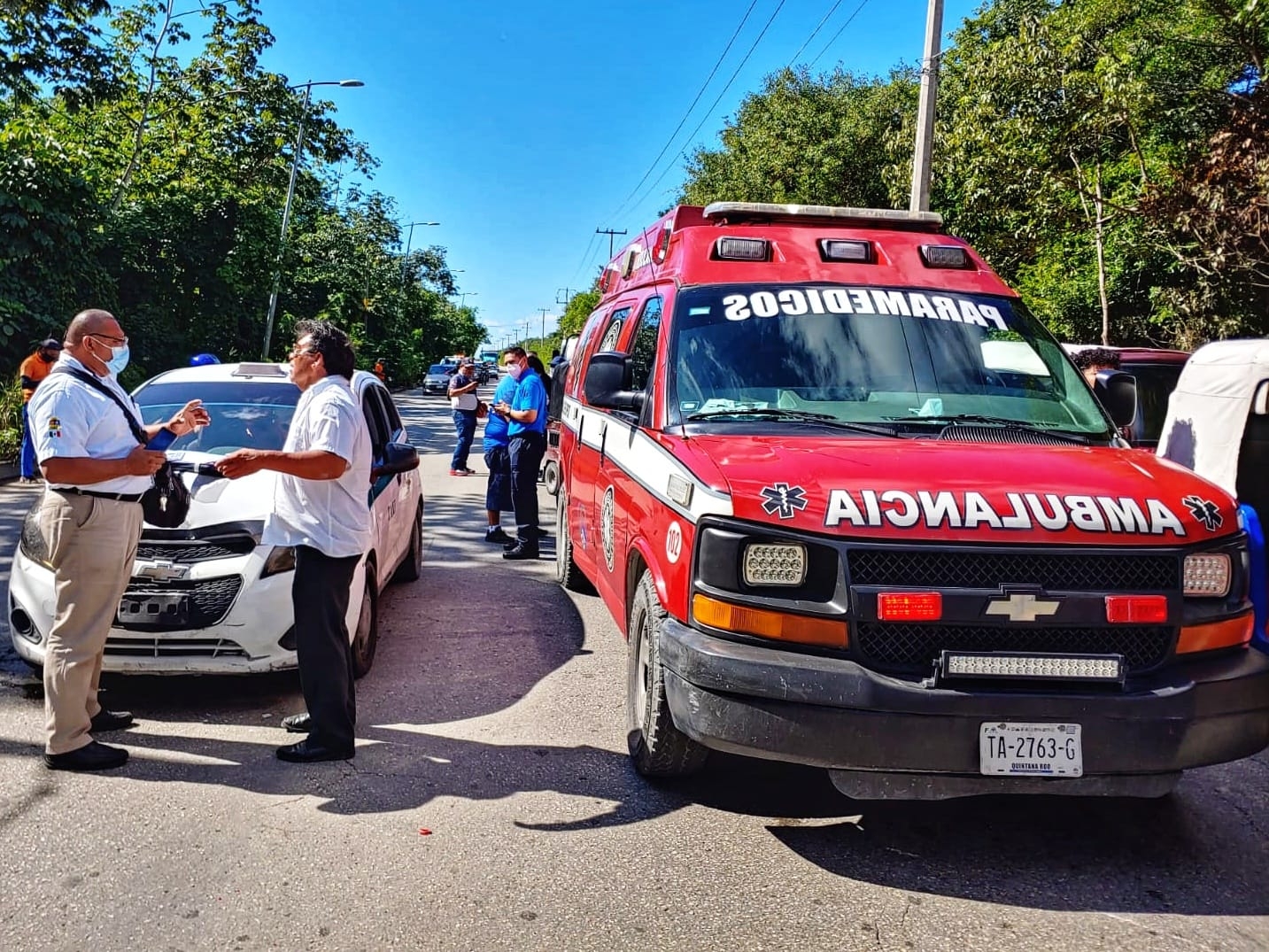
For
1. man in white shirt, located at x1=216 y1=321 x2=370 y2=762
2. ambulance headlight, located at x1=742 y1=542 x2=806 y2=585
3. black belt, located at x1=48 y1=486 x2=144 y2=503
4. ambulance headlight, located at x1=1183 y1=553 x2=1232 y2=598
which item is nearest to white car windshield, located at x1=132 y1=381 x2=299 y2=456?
black belt, located at x1=48 y1=486 x2=144 y2=503

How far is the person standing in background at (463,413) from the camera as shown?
44.3 ft

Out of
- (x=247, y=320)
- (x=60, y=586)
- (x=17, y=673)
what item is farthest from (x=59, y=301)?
(x=60, y=586)

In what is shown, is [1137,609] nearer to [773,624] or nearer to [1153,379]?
[773,624]

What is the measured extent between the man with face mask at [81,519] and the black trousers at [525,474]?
196 inches

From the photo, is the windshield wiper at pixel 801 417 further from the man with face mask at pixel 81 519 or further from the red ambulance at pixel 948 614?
the man with face mask at pixel 81 519

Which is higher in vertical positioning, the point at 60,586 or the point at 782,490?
the point at 782,490

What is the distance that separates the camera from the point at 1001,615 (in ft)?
11.4

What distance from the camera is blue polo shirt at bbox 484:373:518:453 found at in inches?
383

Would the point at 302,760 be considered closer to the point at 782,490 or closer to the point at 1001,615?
the point at 782,490

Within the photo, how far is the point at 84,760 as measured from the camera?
4.35 meters

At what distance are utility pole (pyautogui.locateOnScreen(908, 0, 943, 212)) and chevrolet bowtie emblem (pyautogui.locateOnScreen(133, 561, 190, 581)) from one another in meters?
11.4

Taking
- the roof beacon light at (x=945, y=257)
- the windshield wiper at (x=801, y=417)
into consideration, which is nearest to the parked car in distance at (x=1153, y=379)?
the roof beacon light at (x=945, y=257)

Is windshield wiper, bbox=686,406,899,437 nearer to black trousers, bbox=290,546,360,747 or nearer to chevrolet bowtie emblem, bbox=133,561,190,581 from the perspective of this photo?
black trousers, bbox=290,546,360,747

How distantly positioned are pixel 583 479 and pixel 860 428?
2698mm
